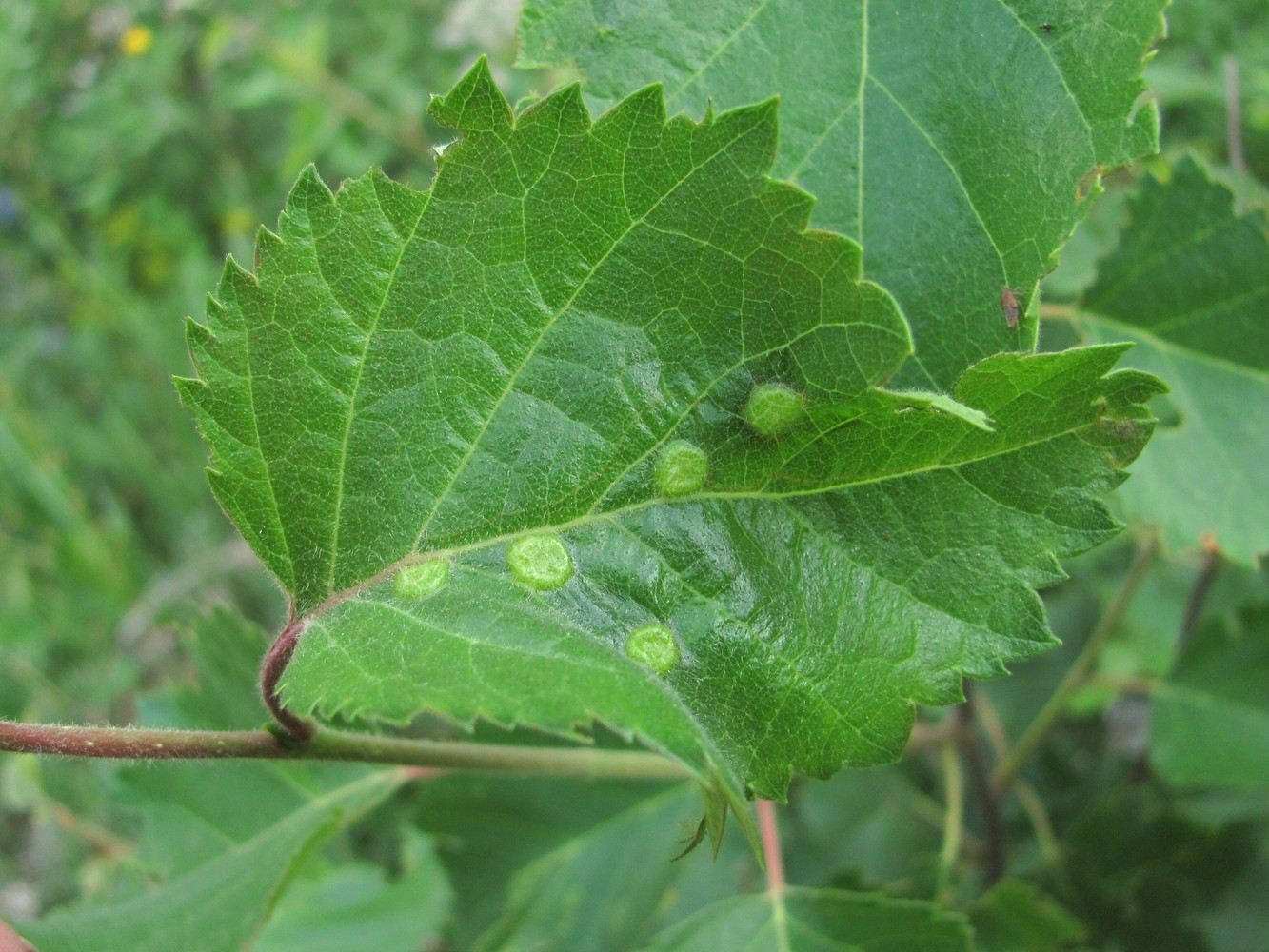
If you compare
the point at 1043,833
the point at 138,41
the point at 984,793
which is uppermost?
the point at 138,41

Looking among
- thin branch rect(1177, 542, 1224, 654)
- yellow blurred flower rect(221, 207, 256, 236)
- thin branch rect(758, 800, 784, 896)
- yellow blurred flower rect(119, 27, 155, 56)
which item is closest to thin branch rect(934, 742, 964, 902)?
thin branch rect(758, 800, 784, 896)

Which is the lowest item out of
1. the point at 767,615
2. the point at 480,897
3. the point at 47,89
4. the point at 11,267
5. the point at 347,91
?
the point at 480,897

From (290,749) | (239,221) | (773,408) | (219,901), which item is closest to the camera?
(773,408)

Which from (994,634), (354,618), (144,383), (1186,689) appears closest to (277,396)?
(354,618)

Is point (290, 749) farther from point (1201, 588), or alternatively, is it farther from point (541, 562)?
point (1201, 588)

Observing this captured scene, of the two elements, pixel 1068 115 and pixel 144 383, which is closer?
pixel 1068 115

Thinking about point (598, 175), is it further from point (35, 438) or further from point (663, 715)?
point (35, 438)

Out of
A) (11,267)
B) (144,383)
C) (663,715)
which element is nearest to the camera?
(663,715)

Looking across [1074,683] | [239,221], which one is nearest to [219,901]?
[1074,683]
